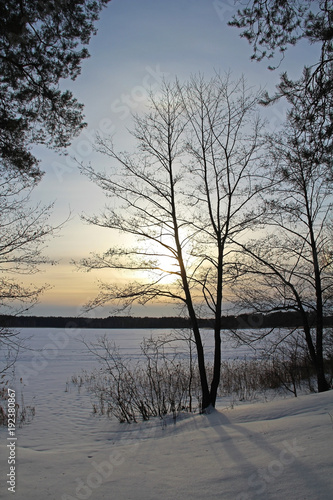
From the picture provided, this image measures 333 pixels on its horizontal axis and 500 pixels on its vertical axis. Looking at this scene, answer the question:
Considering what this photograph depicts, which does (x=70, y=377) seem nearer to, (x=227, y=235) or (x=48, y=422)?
(x=48, y=422)

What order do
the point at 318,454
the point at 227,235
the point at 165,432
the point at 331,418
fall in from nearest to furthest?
the point at 318,454 < the point at 331,418 < the point at 165,432 < the point at 227,235

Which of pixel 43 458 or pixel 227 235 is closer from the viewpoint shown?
pixel 43 458

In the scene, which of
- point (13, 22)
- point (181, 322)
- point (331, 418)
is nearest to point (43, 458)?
point (331, 418)

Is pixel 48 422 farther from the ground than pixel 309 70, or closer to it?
closer to it

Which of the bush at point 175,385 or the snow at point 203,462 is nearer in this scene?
the snow at point 203,462

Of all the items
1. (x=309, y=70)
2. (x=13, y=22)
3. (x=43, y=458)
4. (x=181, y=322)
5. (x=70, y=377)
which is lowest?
(x=70, y=377)

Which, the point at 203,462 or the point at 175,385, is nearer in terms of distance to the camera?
the point at 203,462

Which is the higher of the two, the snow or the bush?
the snow

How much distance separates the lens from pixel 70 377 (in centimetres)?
1895

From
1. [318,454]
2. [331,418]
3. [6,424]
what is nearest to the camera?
[318,454]

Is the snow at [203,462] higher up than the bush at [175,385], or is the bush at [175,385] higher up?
the snow at [203,462]

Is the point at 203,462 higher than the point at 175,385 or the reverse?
higher

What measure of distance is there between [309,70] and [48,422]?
11.1 meters

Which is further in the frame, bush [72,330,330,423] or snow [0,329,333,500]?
bush [72,330,330,423]
